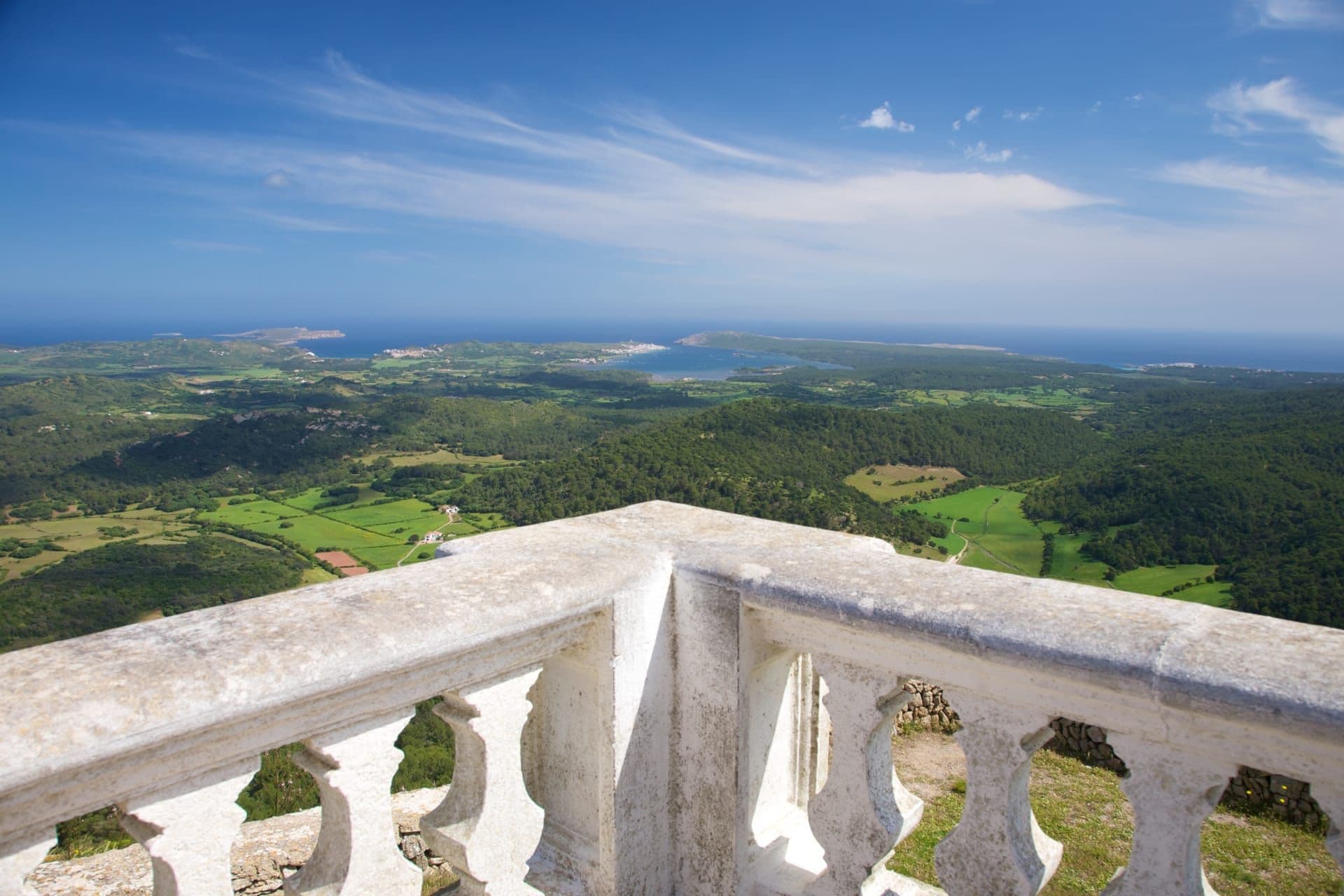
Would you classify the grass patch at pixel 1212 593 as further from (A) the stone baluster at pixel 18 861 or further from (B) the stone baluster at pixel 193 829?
(A) the stone baluster at pixel 18 861

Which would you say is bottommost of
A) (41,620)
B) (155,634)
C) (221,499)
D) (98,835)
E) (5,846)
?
(221,499)

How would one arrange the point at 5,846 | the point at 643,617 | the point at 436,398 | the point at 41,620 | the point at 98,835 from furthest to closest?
the point at 436,398 < the point at 41,620 < the point at 98,835 < the point at 643,617 < the point at 5,846

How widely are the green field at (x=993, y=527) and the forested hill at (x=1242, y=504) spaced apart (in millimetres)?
2243

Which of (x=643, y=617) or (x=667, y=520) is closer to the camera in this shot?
(x=643, y=617)

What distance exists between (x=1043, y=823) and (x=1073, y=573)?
38.1 metres

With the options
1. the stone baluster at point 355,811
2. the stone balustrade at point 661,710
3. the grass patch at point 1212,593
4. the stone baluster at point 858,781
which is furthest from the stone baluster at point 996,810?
the grass patch at point 1212,593

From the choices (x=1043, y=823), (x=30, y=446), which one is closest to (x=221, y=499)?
(x=30, y=446)

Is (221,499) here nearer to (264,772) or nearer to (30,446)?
(30,446)

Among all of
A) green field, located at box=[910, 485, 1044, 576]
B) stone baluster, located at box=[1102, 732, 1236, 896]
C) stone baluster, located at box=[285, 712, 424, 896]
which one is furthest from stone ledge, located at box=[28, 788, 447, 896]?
green field, located at box=[910, 485, 1044, 576]

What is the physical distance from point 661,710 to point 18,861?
5.31 ft

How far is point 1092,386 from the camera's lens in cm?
12006

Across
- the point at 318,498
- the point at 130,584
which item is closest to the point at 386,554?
the point at 130,584

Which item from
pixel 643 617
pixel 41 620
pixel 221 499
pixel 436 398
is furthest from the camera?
pixel 436 398

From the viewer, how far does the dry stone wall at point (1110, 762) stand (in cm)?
546
